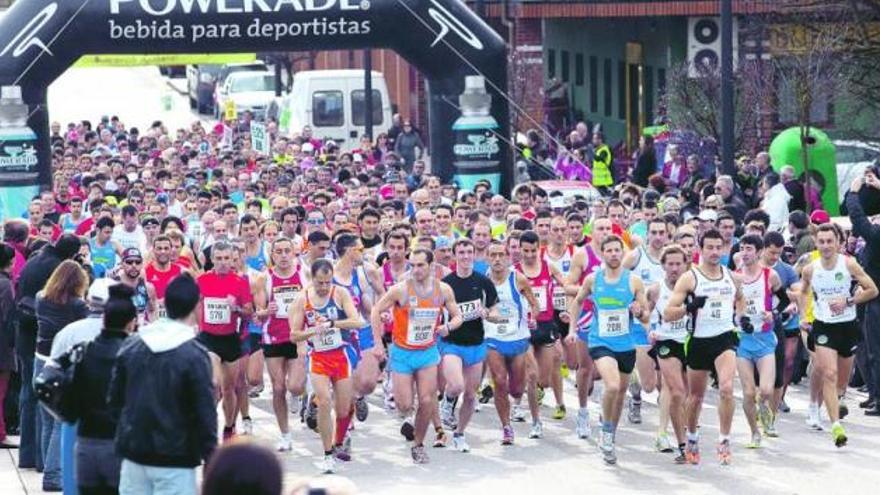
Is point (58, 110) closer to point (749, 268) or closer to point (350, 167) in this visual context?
point (350, 167)

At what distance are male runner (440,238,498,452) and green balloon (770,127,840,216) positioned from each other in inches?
525

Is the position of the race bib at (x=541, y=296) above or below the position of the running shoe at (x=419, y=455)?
above

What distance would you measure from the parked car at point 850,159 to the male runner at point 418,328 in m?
15.2

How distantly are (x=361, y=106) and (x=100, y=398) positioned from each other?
99.1 feet

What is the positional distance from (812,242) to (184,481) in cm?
1008

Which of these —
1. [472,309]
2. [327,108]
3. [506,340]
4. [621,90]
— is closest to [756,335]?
[506,340]

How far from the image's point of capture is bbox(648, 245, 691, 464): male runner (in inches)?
614

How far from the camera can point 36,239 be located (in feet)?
58.4

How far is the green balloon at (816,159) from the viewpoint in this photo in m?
29.2

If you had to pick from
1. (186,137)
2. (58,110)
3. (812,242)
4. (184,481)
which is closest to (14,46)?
(812,242)

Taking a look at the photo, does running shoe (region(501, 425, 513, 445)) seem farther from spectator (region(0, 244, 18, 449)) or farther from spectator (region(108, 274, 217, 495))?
spectator (region(108, 274, 217, 495))

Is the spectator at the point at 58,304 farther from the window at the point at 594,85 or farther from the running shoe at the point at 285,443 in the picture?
the window at the point at 594,85

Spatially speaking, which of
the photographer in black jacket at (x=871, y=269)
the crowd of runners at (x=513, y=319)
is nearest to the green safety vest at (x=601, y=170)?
the crowd of runners at (x=513, y=319)

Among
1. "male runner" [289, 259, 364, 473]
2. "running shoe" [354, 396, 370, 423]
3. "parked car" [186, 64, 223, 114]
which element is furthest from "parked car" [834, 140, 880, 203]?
"parked car" [186, 64, 223, 114]
